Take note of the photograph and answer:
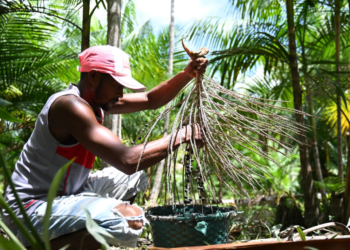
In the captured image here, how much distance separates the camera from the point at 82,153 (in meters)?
1.44

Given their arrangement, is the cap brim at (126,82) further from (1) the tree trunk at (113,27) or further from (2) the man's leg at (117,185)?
(1) the tree trunk at (113,27)

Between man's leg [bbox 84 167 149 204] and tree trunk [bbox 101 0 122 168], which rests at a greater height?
tree trunk [bbox 101 0 122 168]

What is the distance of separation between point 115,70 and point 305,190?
1.87m

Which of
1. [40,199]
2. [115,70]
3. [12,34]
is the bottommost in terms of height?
[40,199]

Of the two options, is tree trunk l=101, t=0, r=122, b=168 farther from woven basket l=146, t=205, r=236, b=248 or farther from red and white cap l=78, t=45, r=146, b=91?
woven basket l=146, t=205, r=236, b=248

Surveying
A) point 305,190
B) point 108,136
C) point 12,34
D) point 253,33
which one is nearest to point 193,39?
point 253,33

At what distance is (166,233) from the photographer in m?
1.41

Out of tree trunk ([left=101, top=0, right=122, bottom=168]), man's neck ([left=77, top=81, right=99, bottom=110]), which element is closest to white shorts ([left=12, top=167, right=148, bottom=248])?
man's neck ([left=77, top=81, right=99, bottom=110])

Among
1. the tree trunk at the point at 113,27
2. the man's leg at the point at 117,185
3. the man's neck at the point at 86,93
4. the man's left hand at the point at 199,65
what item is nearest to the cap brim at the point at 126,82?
the man's neck at the point at 86,93

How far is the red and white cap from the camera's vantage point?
1.44 meters

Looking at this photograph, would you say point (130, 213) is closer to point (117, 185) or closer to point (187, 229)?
point (187, 229)

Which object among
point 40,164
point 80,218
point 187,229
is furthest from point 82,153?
point 187,229

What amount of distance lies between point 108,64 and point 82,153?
0.40 meters

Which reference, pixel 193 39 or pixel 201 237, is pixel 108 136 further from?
pixel 193 39
